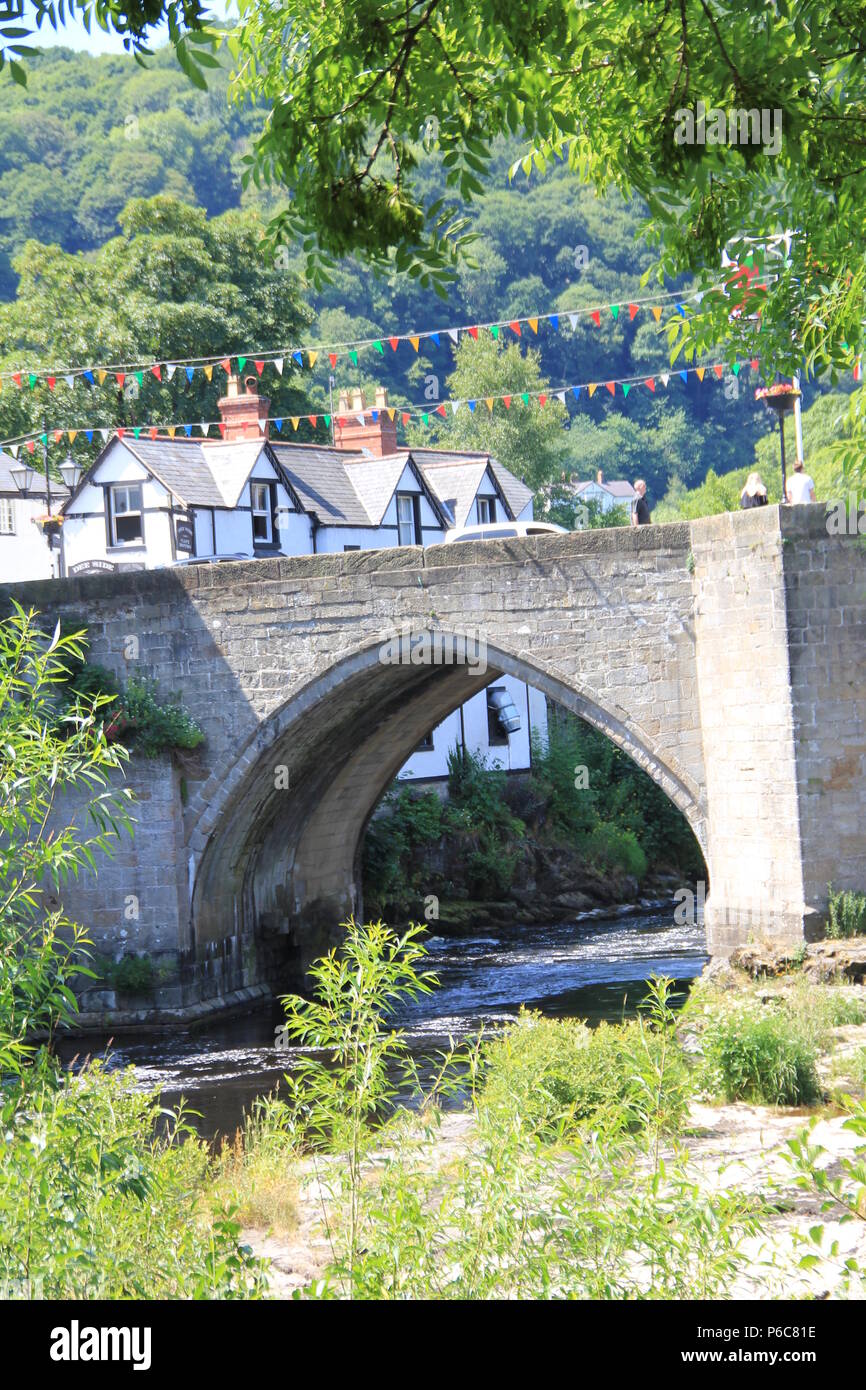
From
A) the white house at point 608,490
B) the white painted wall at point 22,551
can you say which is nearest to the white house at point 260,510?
the white painted wall at point 22,551

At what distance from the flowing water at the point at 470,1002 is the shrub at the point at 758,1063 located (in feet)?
8.70

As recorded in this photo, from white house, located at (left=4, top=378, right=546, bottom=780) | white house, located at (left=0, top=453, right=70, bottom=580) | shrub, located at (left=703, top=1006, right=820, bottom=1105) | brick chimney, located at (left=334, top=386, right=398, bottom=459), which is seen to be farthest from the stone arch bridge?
white house, located at (left=0, top=453, right=70, bottom=580)

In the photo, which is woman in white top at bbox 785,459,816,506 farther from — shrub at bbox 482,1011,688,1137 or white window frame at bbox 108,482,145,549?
white window frame at bbox 108,482,145,549

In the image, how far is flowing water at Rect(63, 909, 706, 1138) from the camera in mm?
14219

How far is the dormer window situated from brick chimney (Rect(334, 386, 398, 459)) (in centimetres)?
416

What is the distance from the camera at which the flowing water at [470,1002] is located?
14.2 m

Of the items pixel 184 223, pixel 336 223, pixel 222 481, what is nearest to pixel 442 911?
pixel 222 481

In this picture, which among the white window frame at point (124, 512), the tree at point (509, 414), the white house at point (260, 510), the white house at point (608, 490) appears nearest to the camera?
the white house at point (260, 510)

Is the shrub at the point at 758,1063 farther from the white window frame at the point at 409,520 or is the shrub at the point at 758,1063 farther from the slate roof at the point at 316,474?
the white window frame at the point at 409,520

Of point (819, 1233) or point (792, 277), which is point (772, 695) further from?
point (819, 1233)

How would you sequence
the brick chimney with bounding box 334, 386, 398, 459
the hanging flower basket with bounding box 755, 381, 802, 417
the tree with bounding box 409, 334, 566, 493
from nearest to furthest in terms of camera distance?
1. the hanging flower basket with bounding box 755, 381, 802, 417
2. the brick chimney with bounding box 334, 386, 398, 459
3. the tree with bounding box 409, 334, 566, 493
